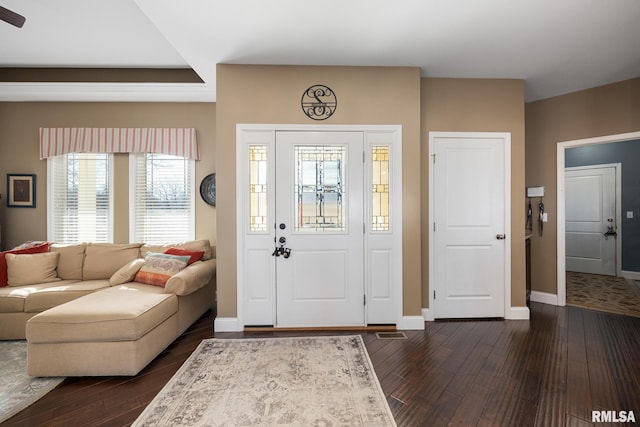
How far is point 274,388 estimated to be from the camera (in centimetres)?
A: 203

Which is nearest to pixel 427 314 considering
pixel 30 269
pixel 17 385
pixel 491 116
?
pixel 491 116

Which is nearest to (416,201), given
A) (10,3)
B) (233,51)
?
(233,51)

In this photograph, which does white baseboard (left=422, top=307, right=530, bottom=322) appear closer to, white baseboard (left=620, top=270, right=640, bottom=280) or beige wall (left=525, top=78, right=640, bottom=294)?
beige wall (left=525, top=78, right=640, bottom=294)

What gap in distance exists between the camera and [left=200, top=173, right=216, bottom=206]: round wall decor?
4008 millimetres

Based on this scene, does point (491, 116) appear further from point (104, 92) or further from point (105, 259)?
point (105, 259)

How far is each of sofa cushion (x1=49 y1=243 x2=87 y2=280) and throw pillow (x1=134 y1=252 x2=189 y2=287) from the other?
3.36 feet

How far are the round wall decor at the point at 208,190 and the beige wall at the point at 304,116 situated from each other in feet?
3.47

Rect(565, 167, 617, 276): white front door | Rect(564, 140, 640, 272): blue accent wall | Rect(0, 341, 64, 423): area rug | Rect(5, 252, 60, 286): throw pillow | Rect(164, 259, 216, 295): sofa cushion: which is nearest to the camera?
Rect(0, 341, 64, 423): area rug

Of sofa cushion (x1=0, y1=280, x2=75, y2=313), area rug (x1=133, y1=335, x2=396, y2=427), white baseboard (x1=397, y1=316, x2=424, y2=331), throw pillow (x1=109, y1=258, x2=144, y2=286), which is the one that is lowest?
area rug (x1=133, y1=335, x2=396, y2=427)

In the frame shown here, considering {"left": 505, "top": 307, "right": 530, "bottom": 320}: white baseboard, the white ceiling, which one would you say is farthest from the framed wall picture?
{"left": 505, "top": 307, "right": 530, "bottom": 320}: white baseboard

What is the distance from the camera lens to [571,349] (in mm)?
2607

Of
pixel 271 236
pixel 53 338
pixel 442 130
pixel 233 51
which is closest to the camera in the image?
pixel 53 338

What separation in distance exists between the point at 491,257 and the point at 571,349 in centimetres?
111

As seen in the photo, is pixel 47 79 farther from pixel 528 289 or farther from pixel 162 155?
pixel 528 289
